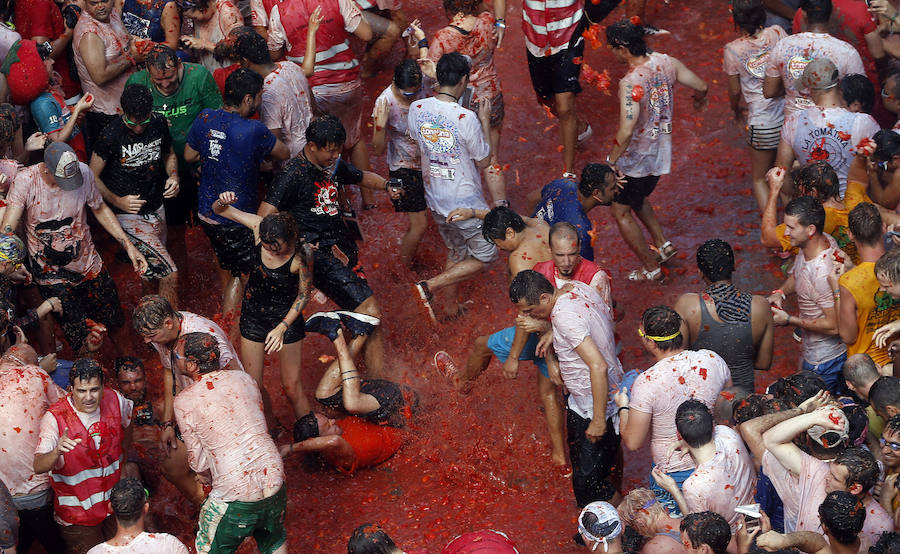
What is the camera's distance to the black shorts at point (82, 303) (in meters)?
7.96

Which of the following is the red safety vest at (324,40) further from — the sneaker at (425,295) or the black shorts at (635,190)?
the black shorts at (635,190)

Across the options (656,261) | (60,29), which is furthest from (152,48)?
(656,261)

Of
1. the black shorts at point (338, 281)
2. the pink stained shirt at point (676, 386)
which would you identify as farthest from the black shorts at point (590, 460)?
the black shorts at point (338, 281)

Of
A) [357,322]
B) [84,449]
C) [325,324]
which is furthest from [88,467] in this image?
[357,322]

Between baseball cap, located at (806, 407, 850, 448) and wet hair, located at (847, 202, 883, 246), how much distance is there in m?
1.42

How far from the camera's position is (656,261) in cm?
895

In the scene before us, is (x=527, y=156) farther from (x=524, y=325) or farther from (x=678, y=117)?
(x=524, y=325)

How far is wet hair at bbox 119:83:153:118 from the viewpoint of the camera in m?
7.76

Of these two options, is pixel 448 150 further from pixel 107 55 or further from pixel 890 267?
pixel 890 267

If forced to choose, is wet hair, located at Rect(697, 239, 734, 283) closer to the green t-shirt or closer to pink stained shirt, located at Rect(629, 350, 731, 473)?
pink stained shirt, located at Rect(629, 350, 731, 473)

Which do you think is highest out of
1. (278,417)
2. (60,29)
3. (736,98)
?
(60,29)

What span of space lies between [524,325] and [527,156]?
157 inches

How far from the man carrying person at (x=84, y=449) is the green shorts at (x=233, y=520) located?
2.13ft

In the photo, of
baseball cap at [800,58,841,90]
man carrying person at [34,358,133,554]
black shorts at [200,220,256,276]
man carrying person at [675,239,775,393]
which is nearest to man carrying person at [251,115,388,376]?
black shorts at [200,220,256,276]
